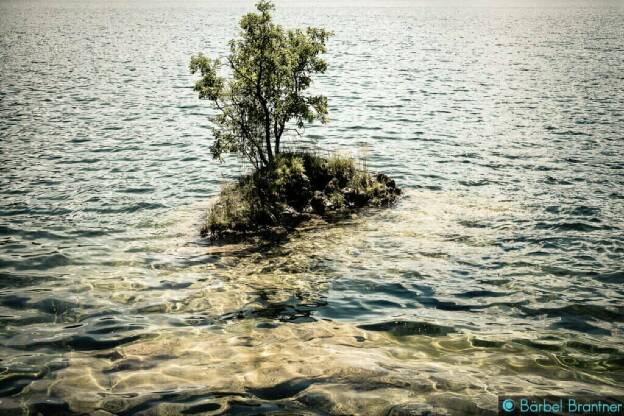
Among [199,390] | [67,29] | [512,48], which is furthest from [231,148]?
[67,29]

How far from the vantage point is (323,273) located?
14.1m

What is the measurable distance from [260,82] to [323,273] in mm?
9154

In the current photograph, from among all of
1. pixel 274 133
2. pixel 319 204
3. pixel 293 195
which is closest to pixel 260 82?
pixel 274 133

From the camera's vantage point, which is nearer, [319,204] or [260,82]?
[260,82]

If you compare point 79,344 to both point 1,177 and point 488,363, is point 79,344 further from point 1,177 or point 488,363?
point 1,177

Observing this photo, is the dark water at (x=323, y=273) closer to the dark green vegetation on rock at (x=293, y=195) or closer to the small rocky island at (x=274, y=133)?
the dark green vegetation on rock at (x=293, y=195)

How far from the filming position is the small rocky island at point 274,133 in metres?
18.4

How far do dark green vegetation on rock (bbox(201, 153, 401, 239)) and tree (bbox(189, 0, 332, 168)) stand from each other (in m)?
1.19

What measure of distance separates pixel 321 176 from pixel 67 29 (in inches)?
3789

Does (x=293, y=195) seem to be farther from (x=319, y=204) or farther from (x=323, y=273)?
(x=323, y=273)

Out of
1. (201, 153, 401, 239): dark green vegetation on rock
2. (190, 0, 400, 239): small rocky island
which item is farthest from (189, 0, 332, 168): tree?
(201, 153, 401, 239): dark green vegetation on rock

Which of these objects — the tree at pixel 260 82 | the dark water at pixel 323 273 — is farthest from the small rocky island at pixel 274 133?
the dark water at pixel 323 273

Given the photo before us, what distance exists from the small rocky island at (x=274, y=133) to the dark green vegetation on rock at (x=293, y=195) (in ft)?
0.13

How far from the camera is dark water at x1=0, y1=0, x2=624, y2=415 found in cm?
829
